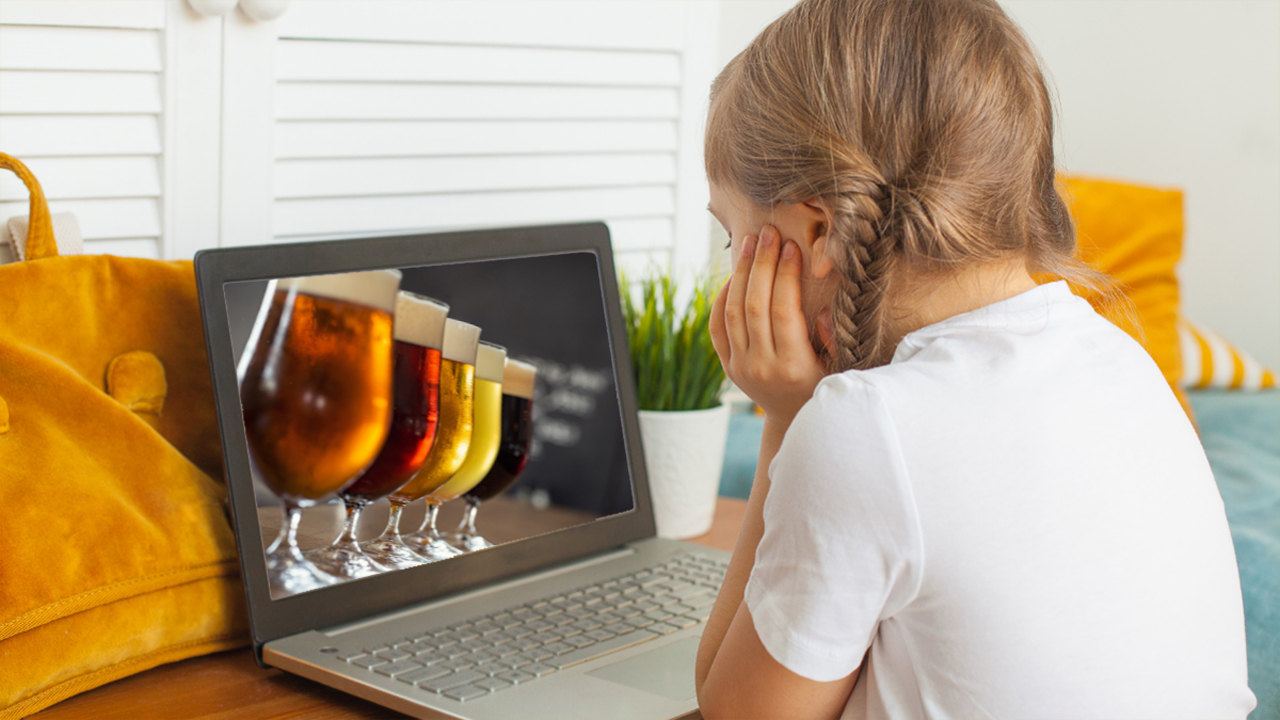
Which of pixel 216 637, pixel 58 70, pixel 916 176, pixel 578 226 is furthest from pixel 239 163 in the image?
pixel 916 176

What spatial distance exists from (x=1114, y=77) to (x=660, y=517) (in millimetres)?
1508

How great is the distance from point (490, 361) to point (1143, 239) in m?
1.33

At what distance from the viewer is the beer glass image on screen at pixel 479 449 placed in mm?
919

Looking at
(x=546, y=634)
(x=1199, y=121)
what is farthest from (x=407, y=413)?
(x=1199, y=121)

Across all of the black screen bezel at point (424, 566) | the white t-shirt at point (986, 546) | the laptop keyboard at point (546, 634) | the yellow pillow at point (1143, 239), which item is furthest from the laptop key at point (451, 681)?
the yellow pillow at point (1143, 239)

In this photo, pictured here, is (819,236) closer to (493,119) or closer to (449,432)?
(449,432)

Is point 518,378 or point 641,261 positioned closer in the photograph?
point 518,378

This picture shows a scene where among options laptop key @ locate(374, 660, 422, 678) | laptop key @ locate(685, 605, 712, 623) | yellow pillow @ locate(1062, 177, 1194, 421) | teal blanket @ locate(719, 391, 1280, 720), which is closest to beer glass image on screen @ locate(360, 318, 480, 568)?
laptop key @ locate(374, 660, 422, 678)

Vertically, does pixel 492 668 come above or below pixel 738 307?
below

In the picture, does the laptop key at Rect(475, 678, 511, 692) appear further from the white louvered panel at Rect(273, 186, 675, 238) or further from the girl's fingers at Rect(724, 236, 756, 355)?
the white louvered panel at Rect(273, 186, 675, 238)

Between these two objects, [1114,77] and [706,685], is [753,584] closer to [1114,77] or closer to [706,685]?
[706,685]

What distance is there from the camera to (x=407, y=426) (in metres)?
0.90

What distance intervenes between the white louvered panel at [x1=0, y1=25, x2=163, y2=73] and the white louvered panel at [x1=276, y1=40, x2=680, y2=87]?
12cm

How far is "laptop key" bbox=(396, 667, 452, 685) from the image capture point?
744 mm
